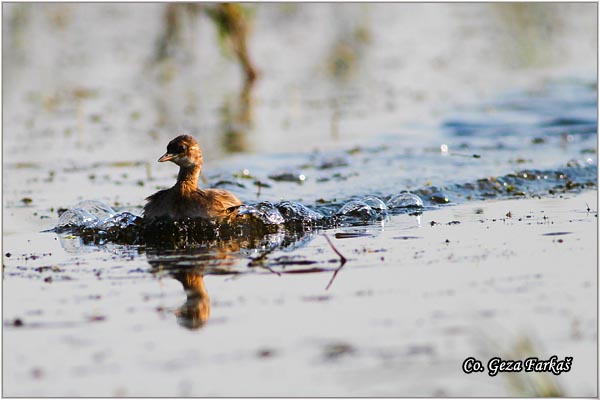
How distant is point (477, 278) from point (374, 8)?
21336 millimetres

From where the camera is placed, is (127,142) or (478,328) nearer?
(478,328)

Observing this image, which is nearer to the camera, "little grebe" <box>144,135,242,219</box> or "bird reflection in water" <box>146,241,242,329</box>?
"bird reflection in water" <box>146,241,242,329</box>

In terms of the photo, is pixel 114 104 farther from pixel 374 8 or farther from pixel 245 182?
pixel 374 8

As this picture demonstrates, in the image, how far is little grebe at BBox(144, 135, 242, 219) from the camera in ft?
33.9

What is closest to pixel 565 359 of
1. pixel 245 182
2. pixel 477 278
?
pixel 477 278

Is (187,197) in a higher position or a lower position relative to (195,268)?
higher

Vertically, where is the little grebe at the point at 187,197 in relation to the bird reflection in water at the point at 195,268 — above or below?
above

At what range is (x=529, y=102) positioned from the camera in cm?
1844

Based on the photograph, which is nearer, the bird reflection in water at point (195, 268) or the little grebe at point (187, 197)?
the bird reflection in water at point (195, 268)

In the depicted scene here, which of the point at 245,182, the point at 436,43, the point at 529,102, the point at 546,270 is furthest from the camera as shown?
the point at 436,43

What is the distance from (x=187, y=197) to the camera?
10.4 m

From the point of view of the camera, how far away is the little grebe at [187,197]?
33.9 feet

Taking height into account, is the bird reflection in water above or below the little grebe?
below

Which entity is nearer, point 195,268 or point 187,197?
point 195,268
